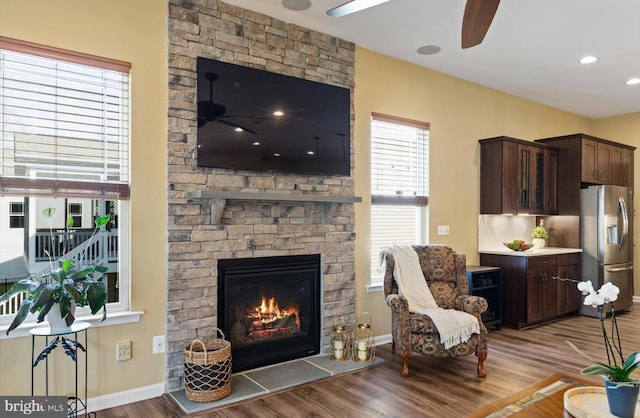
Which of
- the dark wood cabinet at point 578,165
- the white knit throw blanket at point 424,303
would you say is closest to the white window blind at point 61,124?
the white knit throw blanket at point 424,303

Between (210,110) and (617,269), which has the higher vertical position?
(210,110)

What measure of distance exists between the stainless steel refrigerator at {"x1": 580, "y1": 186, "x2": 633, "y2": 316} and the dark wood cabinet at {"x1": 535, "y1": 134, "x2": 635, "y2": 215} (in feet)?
0.48

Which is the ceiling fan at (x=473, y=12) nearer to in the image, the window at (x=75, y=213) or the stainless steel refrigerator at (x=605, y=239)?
the window at (x=75, y=213)

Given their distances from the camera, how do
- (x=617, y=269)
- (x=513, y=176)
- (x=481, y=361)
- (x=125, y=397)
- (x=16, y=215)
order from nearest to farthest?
(x=16, y=215), (x=125, y=397), (x=481, y=361), (x=513, y=176), (x=617, y=269)

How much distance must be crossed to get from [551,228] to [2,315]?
6.35 meters

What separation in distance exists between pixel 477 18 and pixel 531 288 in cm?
369

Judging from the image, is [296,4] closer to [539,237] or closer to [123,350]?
[123,350]

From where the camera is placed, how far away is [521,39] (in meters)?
4.12

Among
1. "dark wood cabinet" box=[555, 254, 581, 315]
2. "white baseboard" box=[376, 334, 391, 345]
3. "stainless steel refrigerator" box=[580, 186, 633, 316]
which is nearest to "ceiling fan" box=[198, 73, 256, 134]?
"white baseboard" box=[376, 334, 391, 345]

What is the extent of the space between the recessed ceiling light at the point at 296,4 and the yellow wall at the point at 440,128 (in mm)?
989

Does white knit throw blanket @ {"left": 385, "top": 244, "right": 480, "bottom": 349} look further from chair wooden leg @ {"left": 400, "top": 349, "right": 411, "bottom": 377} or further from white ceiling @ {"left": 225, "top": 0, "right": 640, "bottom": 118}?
white ceiling @ {"left": 225, "top": 0, "right": 640, "bottom": 118}

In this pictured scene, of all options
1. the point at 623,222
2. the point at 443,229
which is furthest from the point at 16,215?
the point at 623,222

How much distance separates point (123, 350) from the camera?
120 inches

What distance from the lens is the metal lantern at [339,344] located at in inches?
153
